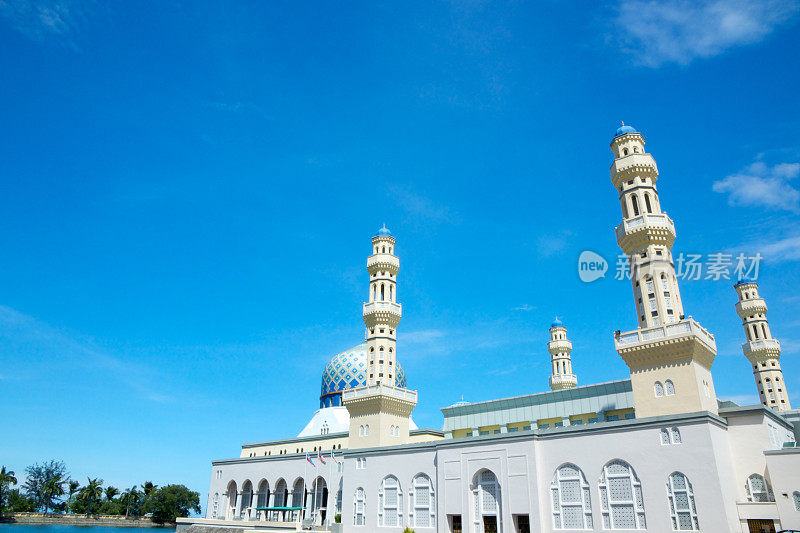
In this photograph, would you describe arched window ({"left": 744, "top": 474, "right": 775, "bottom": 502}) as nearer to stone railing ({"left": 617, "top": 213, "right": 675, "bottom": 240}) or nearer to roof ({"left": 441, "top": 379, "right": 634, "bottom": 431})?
roof ({"left": 441, "top": 379, "right": 634, "bottom": 431})

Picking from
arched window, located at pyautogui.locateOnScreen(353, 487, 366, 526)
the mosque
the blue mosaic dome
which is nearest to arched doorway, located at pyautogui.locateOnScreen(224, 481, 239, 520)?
the mosque

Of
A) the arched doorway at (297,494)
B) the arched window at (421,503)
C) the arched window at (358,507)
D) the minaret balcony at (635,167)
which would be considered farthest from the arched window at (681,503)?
the arched doorway at (297,494)

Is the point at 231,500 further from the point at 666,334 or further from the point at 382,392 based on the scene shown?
the point at 666,334

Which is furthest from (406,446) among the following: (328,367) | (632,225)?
(328,367)

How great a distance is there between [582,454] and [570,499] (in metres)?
2.54

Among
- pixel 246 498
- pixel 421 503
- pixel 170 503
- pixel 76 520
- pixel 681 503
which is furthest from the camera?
pixel 170 503

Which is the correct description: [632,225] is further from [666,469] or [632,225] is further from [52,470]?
[52,470]

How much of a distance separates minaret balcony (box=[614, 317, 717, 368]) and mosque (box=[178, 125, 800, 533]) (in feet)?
0.26

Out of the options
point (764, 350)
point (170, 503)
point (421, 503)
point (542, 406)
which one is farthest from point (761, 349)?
point (170, 503)

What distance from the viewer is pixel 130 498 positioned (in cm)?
8912

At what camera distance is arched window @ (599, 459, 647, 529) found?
29.3 metres

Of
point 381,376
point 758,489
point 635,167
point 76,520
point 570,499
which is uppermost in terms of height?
point 635,167

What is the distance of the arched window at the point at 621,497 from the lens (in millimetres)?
29344

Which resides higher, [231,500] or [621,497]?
[231,500]
